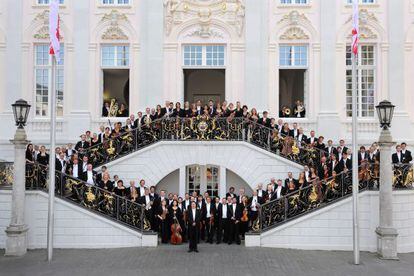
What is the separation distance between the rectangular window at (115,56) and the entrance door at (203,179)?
6535mm

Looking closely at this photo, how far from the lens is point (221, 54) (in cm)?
2192

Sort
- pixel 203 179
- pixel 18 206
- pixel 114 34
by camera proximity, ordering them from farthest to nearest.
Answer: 1. pixel 114 34
2. pixel 203 179
3. pixel 18 206

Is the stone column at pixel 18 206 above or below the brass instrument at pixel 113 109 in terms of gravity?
below

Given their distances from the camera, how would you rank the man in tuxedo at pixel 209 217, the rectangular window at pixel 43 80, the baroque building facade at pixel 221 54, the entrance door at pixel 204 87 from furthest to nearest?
the entrance door at pixel 204 87
the rectangular window at pixel 43 80
the baroque building facade at pixel 221 54
the man in tuxedo at pixel 209 217

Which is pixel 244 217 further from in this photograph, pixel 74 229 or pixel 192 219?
pixel 74 229

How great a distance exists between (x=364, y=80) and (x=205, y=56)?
24.7 feet

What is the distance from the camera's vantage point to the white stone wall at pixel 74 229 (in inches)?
604

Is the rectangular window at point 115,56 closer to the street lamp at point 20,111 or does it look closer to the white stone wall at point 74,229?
the street lamp at point 20,111

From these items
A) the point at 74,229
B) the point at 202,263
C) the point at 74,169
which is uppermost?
the point at 74,169

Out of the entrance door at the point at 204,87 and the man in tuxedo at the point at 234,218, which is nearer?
the man in tuxedo at the point at 234,218

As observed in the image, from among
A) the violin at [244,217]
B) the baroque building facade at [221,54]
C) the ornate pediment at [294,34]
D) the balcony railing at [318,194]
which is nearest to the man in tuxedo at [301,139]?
the balcony railing at [318,194]

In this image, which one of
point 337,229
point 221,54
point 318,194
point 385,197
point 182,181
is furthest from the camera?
point 221,54

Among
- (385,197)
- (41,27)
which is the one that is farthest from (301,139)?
(41,27)

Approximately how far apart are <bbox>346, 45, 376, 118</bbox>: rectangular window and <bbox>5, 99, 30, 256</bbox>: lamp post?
14.3 m
